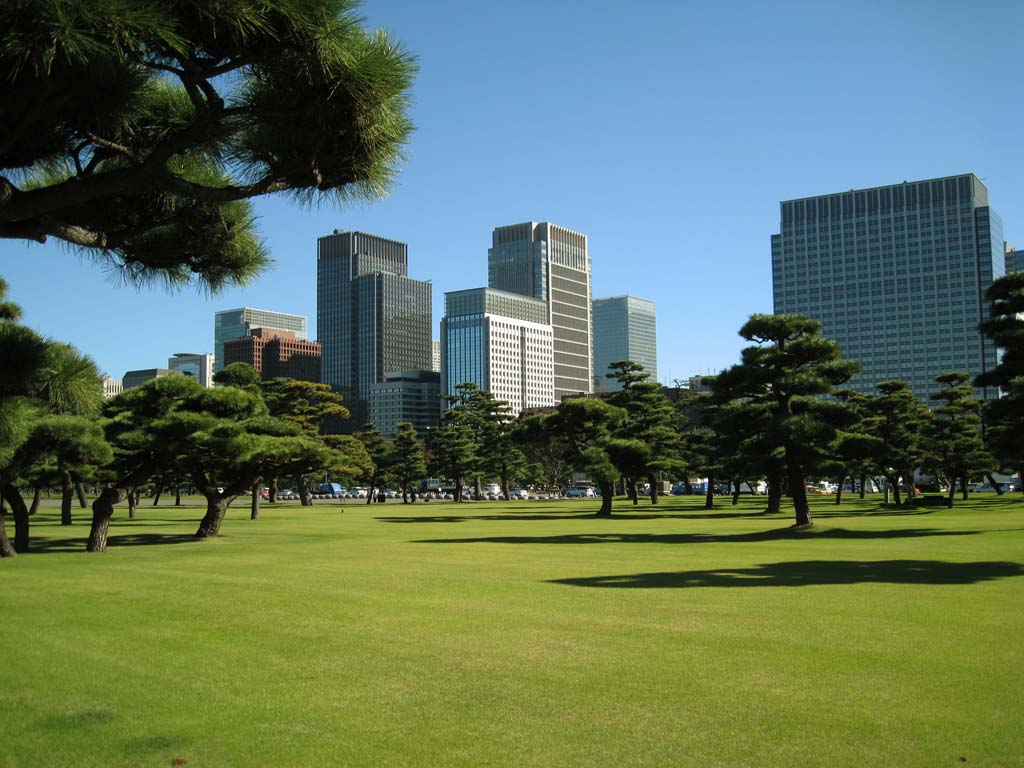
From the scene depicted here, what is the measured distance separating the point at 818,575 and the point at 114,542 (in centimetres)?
2012

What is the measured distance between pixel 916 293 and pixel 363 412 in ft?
396

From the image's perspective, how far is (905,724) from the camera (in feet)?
19.8

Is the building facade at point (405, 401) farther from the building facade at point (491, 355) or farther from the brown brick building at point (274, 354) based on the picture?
the brown brick building at point (274, 354)

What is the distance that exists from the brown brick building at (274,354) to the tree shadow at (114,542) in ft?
498

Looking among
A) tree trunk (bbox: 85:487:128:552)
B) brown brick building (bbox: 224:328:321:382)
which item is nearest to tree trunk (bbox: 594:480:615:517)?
tree trunk (bbox: 85:487:128:552)

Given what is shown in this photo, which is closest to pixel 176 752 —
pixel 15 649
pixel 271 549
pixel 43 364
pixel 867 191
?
pixel 43 364

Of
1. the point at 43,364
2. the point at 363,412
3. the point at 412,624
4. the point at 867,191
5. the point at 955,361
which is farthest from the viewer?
the point at 363,412

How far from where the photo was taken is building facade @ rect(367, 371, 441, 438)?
184 m

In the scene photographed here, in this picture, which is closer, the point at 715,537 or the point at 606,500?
the point at 715,537

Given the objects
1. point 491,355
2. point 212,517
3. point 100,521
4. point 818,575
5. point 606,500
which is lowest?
point 818,575

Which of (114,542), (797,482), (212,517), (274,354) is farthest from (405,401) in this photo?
(114,542)

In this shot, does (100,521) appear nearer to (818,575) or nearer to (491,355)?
(818,575)

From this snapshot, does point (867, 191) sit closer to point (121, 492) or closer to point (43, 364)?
point (121, 492)

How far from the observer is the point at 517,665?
7.86 meters
